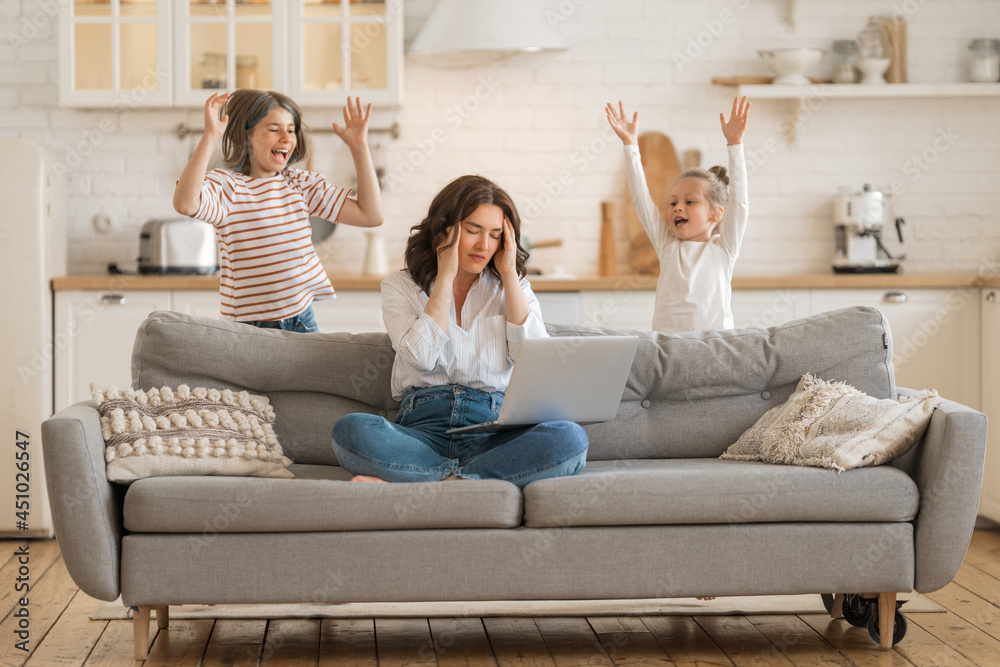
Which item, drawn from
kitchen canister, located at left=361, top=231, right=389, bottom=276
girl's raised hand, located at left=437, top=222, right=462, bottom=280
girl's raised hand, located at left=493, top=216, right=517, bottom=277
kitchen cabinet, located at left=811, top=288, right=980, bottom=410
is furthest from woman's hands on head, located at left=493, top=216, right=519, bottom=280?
kitchen cabinet, located at left=811, top=288, right=980, bottom=410

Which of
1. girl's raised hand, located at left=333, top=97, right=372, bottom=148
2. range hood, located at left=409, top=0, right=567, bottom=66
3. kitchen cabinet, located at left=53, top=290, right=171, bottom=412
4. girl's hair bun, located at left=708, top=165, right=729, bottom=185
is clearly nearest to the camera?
girl's raised hand, located at left=333, top=97, right=372, bottom=148

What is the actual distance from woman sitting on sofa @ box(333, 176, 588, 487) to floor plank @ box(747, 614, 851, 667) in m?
0.65

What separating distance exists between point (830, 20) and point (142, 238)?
9.97ft

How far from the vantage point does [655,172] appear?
449 centimetres

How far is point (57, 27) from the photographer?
4.34 m

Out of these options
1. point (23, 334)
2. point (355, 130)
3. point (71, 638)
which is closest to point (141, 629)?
point (71, 638)

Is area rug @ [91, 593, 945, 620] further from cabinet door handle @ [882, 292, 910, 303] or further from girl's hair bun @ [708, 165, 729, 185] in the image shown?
cabinet door handle @ [882, 292, 910, 303]

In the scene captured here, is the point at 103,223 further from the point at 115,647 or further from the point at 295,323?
the point at 115,647

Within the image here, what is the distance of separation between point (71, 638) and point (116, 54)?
8.12 ft

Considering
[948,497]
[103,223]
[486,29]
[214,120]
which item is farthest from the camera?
[103,223]

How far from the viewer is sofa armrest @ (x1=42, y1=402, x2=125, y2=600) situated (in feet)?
7.16

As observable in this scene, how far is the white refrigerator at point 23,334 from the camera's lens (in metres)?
3.62

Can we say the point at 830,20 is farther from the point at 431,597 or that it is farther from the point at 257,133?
the point at 431,597
